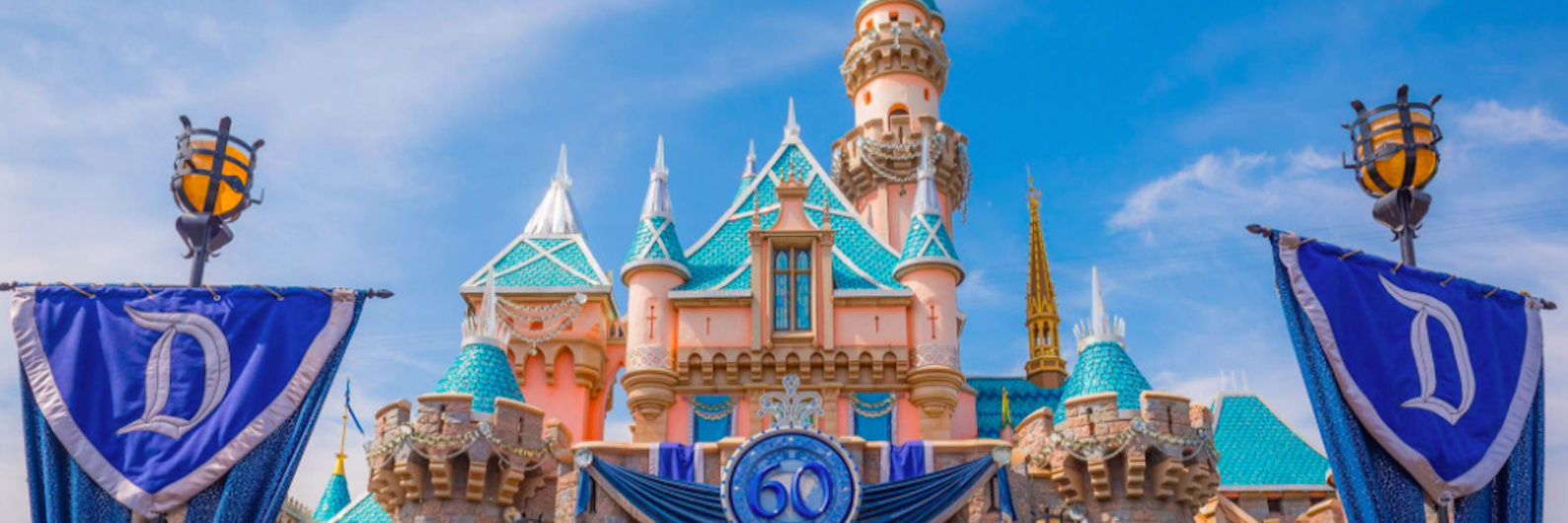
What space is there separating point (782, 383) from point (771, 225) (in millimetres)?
3331

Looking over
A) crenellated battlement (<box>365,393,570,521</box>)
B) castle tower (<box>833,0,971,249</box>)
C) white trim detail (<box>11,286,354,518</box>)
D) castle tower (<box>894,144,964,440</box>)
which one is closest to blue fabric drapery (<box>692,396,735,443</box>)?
castle tower (<box>894,144,964,440</box>)

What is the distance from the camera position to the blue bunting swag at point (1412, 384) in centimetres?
1612

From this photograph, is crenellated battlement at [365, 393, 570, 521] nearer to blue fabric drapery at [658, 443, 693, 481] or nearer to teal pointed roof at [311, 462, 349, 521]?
blue fabric drapery at [658, 443, 693, 481]

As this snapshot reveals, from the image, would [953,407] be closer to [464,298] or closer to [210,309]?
[464,298]

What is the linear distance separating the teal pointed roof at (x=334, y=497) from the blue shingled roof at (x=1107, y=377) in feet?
52.1

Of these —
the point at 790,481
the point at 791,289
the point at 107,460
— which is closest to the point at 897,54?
the point at 791,289

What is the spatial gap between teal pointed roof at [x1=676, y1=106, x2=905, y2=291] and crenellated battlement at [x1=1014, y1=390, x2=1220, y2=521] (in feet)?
20.1

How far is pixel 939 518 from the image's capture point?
19359 mm

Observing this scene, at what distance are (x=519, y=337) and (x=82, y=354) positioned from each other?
33.1ft

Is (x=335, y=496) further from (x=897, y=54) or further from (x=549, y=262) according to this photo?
(x=897, y=54)

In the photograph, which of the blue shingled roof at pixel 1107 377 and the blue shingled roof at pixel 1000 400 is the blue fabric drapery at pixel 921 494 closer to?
the blue shingled roof at pixel 1107 377

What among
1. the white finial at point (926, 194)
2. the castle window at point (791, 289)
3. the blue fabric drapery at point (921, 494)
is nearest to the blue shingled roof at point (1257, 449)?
the white finial at point (926, 194)

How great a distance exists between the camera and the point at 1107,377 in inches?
805

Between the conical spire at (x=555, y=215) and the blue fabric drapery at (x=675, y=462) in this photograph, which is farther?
the conical spire at (x=555, y=215)
